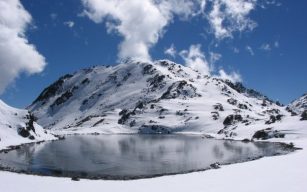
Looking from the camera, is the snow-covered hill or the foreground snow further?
the snow-covered hill

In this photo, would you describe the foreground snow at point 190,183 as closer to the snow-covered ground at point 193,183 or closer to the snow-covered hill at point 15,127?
the snow-covered ground at point 193,183

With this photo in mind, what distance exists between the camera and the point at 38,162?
70125 mm

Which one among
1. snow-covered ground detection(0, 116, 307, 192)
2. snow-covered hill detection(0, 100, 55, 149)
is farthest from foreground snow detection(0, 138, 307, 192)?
snow-covered hill detection(0, 100, 55, 149)

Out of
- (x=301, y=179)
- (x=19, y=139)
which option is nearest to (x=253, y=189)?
(x=301, y=179)

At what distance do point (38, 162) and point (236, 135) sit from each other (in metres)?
106

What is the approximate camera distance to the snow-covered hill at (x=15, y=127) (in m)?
105

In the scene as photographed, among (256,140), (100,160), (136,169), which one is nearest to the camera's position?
(136,169)

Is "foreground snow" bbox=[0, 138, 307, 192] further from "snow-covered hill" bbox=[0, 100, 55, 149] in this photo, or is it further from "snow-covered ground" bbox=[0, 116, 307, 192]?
"snow-covered hill" bbox=[0, 100, 55, 149]

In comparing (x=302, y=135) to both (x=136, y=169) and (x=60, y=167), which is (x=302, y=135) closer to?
(x=136, y=169)

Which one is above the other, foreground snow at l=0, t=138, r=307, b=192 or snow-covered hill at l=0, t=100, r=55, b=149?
snow-covered hill at l=0, t=100, r=55, b=149

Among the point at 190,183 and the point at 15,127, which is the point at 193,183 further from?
the point at 15,127

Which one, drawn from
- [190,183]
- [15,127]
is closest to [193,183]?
[190,183]

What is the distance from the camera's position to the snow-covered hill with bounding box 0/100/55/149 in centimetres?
10544

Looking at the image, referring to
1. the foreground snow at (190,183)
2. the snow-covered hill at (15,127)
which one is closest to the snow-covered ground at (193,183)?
the foreground snow at (190,183)
